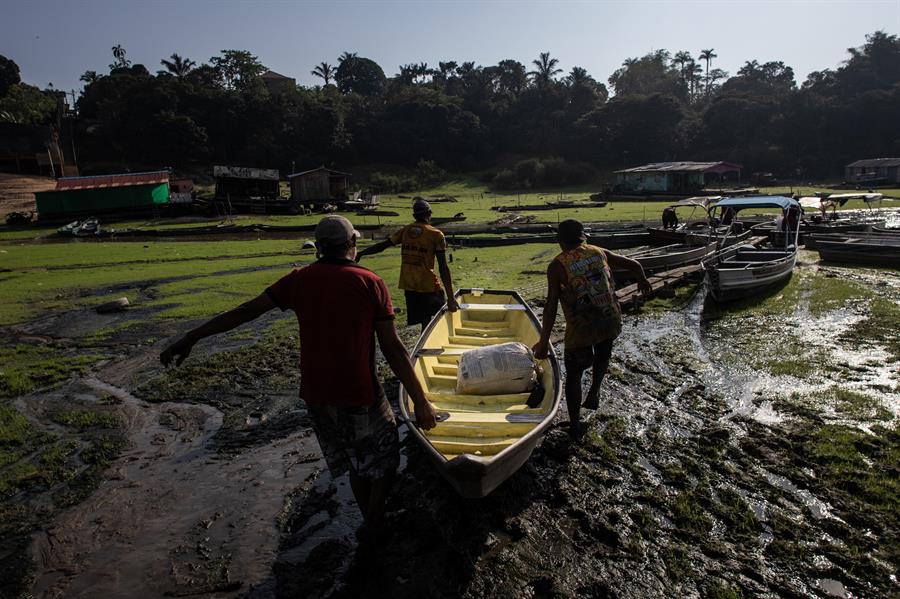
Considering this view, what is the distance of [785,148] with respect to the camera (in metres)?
55.2

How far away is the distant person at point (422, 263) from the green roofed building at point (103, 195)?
1354 inches

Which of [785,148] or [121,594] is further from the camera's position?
[785,148]

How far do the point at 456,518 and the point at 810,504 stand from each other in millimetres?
2872

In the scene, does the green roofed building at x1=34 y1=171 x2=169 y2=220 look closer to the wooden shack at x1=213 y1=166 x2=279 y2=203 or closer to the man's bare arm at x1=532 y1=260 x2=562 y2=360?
the wooden shack at x1=213 y1=166 x2=279 y2=203

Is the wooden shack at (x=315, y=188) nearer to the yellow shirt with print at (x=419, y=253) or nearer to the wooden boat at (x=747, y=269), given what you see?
the wooden boat at (x=747, y=269)

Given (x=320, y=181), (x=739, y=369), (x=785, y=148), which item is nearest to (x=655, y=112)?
(x=785, y=148)

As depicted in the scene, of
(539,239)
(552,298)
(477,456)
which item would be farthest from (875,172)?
(477,456)

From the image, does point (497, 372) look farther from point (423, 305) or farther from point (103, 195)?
point (103, 195)

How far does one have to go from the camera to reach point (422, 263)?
277 inches

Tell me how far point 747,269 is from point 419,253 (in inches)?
304

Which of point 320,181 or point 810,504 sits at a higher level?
point 320,181

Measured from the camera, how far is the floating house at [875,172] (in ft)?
149

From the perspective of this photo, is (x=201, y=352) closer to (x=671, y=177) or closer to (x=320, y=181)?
(x=320, y=181)

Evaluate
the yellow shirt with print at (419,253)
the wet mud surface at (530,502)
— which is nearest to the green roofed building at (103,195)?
the wet mud surface at (530,502)
